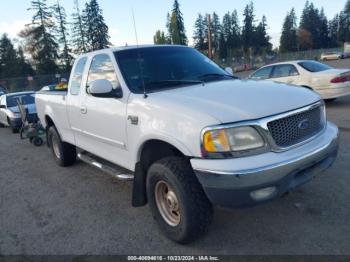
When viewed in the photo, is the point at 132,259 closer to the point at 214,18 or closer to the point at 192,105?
the point at 192,105

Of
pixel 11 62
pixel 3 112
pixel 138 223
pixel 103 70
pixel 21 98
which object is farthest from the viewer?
pixel 11 62

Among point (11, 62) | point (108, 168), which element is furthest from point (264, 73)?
point (11, 62)

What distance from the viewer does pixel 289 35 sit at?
100 metres

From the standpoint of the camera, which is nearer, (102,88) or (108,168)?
(102,88)

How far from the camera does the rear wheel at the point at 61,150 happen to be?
6.12 metres

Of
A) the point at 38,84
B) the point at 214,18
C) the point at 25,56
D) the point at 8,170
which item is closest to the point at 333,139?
the point at 8,170

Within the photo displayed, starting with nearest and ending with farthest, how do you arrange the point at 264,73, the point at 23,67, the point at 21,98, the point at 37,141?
the point at 37,141, the point at 264,73, the point at 21,98, the point at 23,67

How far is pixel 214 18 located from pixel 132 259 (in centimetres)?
10784

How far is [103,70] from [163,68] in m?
0.84

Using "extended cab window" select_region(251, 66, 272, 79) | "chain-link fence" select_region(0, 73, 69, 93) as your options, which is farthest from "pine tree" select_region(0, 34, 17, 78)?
"extended cab window" select_region(251, 66, 272, 79)

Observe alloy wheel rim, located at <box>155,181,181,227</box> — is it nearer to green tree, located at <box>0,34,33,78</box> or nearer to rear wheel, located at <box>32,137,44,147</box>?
rear wheel, located at <box>32,137,44,147</box>

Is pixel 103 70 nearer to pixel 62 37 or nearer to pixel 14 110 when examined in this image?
pixel 14 110

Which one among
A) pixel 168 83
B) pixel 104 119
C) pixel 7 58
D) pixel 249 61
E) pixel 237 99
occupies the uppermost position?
pixel 7 58

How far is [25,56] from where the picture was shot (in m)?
66.9
